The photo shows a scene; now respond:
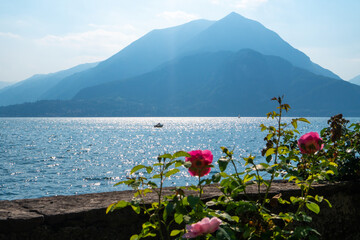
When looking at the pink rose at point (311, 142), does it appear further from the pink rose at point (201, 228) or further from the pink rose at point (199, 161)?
the pink rose at point (201, 228)

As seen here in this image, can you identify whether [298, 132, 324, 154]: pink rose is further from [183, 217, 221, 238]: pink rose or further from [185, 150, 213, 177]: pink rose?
[183, 217, 221, 238]: pink rose

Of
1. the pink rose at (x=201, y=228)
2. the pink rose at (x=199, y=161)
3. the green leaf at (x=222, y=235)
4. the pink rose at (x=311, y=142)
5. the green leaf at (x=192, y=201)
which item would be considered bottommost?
the green leaf at (x=222, y=235)

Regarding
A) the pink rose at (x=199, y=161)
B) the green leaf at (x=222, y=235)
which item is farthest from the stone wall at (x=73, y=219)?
the green leaf at (x=222, y=235)

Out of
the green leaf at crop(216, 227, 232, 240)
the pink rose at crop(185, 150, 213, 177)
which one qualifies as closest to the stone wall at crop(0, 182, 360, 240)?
the pink rose at crop(185, 150, 213, 177)

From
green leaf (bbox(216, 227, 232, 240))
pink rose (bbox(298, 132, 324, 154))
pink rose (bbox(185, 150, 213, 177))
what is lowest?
green leaf (bbox(216, 227, 232, 240))

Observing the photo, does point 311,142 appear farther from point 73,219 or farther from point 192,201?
point 73,219

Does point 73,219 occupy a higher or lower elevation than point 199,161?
lower

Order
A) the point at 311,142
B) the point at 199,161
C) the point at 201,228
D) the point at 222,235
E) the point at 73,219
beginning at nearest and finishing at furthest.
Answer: the point at 201,228 < the point at 222,235 < the point at 199,161 < the point at 311,142 < the point at 73,219

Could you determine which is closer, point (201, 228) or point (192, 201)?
point (201, 228)

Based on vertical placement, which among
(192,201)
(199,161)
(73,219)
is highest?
(199,161)

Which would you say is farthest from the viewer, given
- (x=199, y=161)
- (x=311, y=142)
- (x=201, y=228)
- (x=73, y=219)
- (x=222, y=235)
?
(x=73, y=219)

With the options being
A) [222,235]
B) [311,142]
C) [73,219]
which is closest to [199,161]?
[222,235]

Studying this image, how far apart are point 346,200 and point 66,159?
4662 cm

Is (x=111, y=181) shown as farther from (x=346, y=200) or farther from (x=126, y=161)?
(x=346, y=200)
